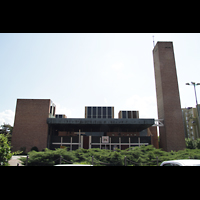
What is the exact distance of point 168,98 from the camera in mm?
30750

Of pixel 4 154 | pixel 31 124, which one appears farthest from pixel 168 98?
pixel 4 154

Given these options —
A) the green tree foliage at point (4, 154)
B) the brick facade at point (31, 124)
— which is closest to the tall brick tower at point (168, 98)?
the brick facade at point (31, 124)

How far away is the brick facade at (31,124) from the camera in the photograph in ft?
89.8

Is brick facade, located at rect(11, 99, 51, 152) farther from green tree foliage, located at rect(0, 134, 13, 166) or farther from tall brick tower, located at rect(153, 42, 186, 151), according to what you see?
green tree foliage, located at rect(0, 134, 13, 166)

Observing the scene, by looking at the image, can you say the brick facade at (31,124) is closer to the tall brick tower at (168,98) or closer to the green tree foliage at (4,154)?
the tall brick tower at (168,98)

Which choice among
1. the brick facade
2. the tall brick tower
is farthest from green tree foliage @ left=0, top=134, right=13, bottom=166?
the tall brick tower

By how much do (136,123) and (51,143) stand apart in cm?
1377

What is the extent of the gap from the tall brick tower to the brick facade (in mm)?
19713

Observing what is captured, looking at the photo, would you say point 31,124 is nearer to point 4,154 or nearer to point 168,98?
point 168,98

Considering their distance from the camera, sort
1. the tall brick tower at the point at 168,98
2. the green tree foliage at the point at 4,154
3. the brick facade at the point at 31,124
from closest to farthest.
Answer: the green tree foliage at the point at 4,154
the brick facade at the point at 31,124
the tall brick tower at the point at 168,98

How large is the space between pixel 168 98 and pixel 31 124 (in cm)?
2359

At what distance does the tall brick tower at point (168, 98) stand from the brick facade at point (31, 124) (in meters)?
19.7
